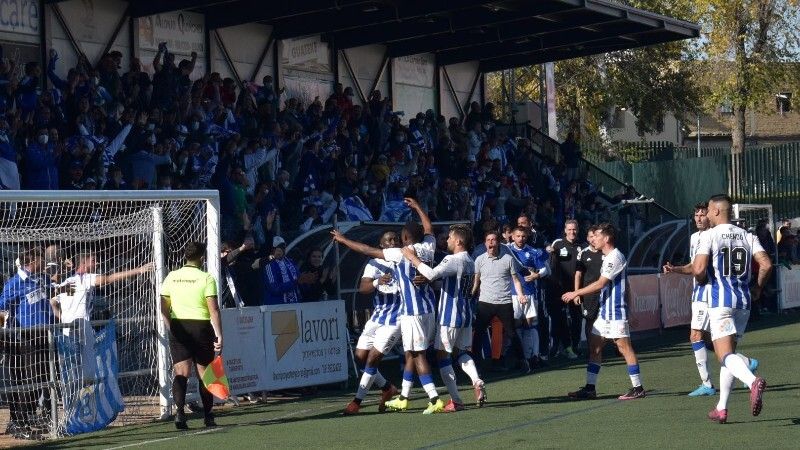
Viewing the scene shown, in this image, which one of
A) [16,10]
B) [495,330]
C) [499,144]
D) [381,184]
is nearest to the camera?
[495,330]

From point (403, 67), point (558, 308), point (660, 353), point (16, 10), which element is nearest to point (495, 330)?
point (558, 308)

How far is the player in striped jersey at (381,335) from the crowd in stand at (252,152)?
2563 mm

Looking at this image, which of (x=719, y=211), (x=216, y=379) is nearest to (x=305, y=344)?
(x=216, y=379)

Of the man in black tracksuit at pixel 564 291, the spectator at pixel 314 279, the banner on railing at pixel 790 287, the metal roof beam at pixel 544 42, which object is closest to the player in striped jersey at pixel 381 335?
the spectator at pixel 314 279

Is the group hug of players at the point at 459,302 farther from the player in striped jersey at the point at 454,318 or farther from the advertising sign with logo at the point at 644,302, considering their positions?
the advertising sign with logo at the point at 644,302

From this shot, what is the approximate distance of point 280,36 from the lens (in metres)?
27.8

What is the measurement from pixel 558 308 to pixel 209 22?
8797mm

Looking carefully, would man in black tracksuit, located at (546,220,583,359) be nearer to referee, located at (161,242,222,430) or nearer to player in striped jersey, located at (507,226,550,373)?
player in striped jersey, located at (507,226,550,373)

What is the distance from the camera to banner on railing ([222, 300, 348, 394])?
16531mm

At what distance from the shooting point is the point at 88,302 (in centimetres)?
1498

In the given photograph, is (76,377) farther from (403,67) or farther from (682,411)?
(403,67)

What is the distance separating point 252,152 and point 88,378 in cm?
824

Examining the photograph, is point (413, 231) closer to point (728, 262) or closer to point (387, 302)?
point (387, 302)

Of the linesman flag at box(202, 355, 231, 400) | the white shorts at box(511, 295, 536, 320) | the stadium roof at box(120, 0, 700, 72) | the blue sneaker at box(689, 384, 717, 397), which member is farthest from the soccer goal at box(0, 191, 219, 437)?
the stadium roof at box(120, 0, 700, 72)
